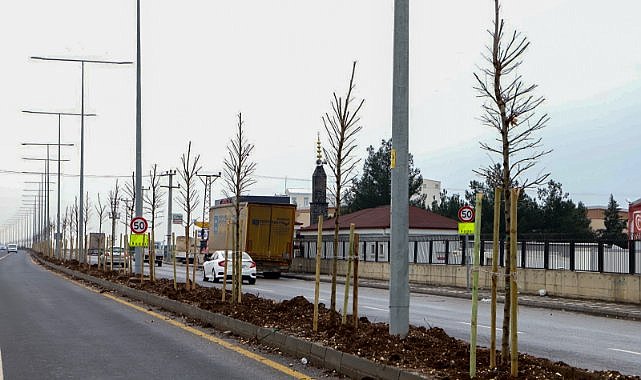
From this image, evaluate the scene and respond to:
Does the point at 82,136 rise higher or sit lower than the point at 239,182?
higher

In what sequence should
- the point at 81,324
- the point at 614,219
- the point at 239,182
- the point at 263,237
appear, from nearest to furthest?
1. the point at 81,324
2. the point at 239,182
3. the point at 263,237
4. the point at 614,219

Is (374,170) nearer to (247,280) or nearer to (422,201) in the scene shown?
(422,201)

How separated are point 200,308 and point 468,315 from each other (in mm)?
7191

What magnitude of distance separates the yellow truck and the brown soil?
24.4m

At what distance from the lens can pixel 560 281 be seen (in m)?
28.4

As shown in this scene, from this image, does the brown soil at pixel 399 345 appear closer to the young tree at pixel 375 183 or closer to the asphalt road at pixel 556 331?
the asphalt road at pixel 556 331

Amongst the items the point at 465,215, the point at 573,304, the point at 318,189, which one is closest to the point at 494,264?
the point at 573,304

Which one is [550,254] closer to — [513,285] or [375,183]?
[513,285]

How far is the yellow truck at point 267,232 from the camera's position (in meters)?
41.8

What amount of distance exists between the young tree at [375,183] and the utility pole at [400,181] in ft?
269

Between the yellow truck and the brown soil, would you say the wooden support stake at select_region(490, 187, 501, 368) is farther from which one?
the yellow truck

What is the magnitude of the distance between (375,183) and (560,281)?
67.5m

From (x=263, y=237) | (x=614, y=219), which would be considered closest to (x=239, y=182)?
(x=263, y=237)

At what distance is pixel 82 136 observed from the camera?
45.4 metres
